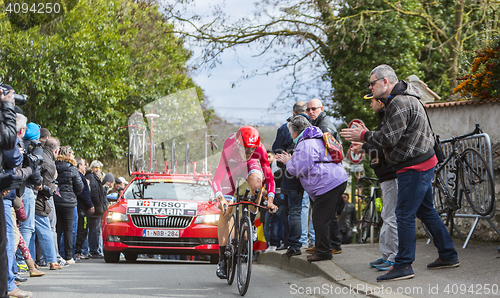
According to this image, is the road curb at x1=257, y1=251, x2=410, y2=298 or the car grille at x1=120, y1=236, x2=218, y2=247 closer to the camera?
the road curb at x1=257, y1=251, x2=410, y2=298

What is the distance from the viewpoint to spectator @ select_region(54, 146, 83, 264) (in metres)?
9.75

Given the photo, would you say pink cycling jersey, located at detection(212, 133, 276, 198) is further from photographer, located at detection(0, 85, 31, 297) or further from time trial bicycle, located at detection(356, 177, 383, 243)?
time trial bicycle, located at detection(356, 177, 383, 243)

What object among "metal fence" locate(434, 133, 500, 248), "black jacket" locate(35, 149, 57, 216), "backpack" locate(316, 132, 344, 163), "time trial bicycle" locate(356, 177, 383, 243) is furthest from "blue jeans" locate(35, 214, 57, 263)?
"time trial bicycle" locate(356, 177, 383, 243)

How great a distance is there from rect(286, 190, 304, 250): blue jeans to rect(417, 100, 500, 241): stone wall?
250 cm

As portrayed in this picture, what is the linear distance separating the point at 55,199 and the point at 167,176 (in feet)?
7.67

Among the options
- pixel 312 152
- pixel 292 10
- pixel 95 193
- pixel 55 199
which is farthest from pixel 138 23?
pixel 312 152

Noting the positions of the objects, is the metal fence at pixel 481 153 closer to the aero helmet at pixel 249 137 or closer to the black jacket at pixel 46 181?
the aero helmet at pixel 249 137

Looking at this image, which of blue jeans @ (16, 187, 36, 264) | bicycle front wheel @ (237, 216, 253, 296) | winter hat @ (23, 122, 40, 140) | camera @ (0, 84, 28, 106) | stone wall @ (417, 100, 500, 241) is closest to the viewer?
camera @ (0, 84, 28, 106)

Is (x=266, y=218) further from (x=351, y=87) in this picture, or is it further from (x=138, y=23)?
(x=138, y=23)

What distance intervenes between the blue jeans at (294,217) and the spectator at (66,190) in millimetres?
3942

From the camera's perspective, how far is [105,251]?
10070 mm

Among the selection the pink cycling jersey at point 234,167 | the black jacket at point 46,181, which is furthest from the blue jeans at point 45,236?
the pink cycling jersey at point 234,167

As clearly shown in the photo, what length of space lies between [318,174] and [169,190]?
444cm

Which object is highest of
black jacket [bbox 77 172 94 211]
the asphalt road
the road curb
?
black jacket [bbox 77 172 94 211]
